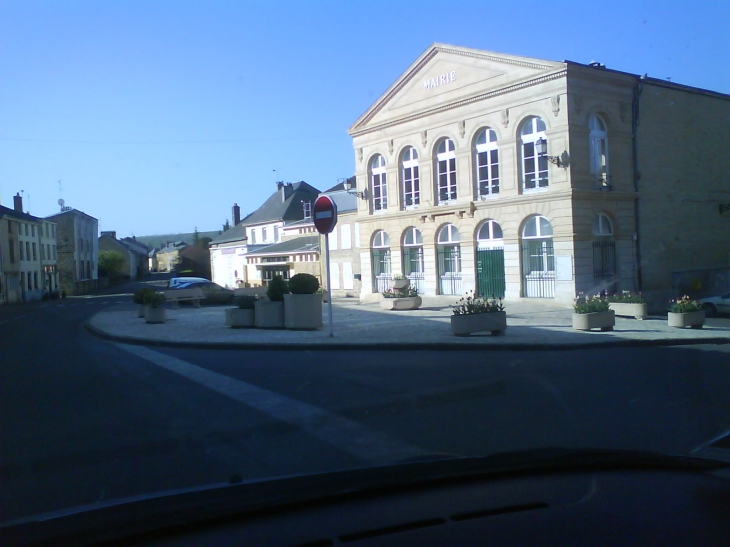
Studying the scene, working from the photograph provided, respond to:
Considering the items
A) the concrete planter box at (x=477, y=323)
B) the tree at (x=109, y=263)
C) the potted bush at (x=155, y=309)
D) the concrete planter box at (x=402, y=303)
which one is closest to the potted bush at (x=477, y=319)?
the concrete planter box at (x=477, y=323)

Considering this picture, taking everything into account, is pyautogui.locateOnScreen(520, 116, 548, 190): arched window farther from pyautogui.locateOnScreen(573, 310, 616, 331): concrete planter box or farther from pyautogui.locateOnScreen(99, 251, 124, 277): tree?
pyautogui.locateOnScreen(99, 251, 124, 277): tree

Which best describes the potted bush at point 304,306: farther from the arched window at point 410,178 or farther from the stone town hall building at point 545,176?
the arched window at point 410,178

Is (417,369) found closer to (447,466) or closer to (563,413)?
(563,413)

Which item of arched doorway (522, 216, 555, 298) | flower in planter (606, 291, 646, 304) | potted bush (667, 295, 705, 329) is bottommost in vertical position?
potted bush (667, 295, 705, 329)

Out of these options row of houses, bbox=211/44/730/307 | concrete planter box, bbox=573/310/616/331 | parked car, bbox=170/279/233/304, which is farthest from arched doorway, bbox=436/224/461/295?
concrete planter box, bbox=573/310/616/331

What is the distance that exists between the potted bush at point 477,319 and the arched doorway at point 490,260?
12.3 meters

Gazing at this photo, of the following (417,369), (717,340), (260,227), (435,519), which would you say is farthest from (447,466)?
(260,227)

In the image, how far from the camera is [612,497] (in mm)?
2855

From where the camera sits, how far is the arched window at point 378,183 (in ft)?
113

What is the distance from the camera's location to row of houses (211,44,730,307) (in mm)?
26125

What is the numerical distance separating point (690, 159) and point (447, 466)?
31.1 metres

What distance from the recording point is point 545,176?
26.8 meters

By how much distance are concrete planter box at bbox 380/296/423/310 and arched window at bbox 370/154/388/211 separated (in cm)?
905

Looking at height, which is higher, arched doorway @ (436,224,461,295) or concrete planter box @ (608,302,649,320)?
arched doorway @ (436,224,461,295)
